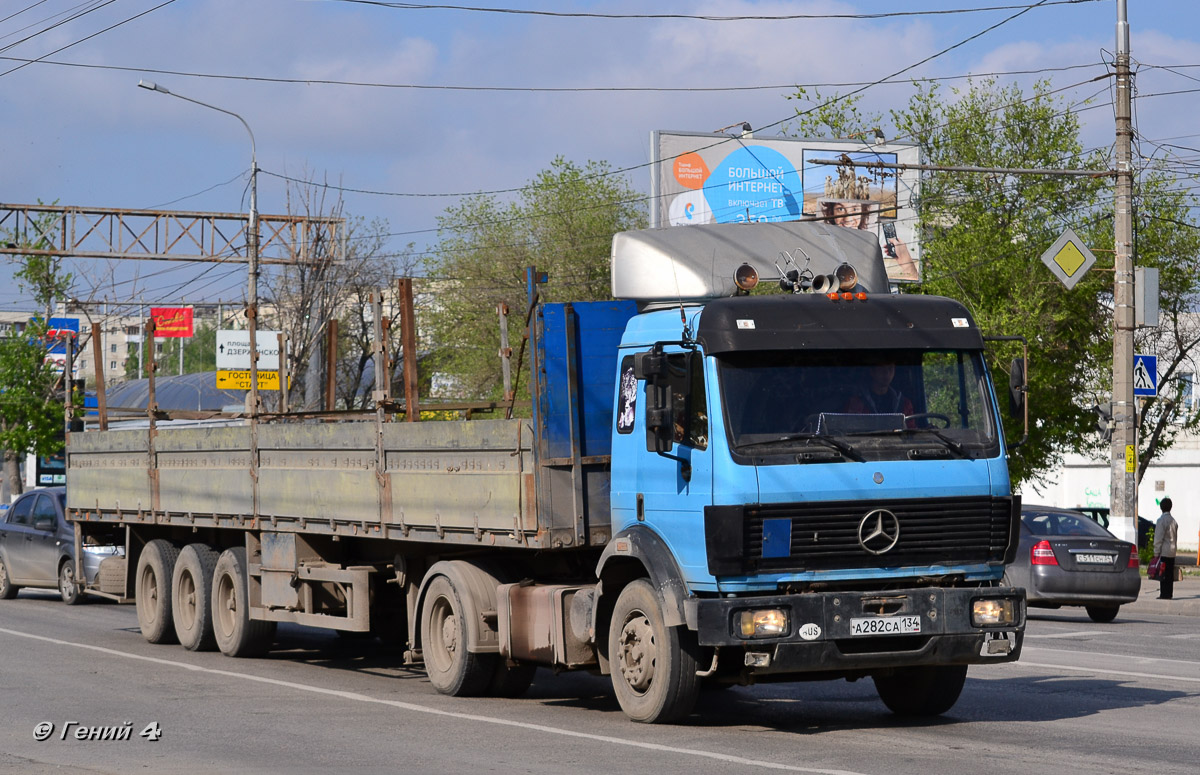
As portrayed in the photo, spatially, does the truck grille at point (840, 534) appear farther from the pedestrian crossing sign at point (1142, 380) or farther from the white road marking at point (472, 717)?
the pedestrian crossing sign at point (1142, 380)

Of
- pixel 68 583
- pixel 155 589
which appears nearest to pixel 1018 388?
pixel 155 589

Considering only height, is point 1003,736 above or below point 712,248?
below

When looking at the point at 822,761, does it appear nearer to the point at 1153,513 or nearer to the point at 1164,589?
Result: the point at 1164,589

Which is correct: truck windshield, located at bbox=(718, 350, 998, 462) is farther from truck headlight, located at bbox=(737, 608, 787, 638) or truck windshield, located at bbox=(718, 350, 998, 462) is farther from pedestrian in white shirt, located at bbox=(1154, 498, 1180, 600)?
pedestrian in white shirt, located at bbox=(1154, 498, 1180, 600)

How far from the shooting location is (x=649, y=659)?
9.34 metres

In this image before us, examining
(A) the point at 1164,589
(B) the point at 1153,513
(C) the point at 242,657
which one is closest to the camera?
(C) the point at 242,657

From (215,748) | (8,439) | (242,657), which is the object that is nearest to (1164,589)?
(242,657)

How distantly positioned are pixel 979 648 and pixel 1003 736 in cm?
55

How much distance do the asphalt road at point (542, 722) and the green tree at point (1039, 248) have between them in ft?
61.4

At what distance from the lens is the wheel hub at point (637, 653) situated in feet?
30.6

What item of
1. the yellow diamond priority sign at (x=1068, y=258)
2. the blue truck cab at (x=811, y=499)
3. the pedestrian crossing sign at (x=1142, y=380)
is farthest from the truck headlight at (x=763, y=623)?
the pedestrian crossing sign at (x=1142, y=380)

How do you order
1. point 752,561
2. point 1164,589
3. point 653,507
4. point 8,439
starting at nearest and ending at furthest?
point 752,561 < point 653,507 < point 1164,589 < point 8,439

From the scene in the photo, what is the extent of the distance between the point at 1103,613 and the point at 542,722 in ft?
39.2

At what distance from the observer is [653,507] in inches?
368
